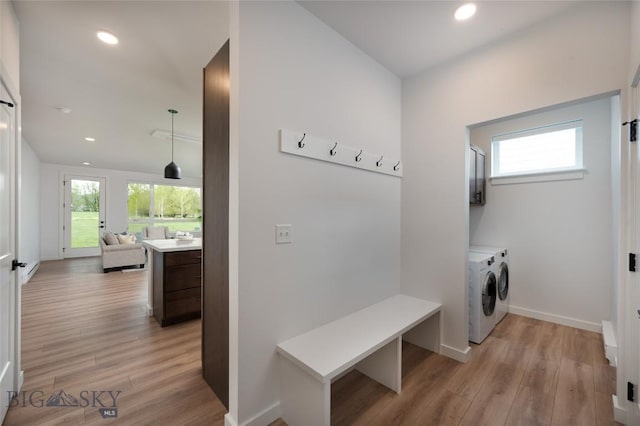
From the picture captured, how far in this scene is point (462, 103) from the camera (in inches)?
93.7

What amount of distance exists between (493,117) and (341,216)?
152cm

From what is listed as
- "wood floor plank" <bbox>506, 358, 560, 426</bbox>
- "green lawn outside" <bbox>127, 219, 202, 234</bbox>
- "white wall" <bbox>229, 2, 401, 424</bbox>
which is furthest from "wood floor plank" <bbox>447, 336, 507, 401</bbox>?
"green lawn outside" <bbox>127, 219, 202, 234</bbox>

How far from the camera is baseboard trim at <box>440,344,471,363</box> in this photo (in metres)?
2.35

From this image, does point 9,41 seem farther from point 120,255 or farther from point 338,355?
point 120,255

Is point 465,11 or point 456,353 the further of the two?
point 456,353

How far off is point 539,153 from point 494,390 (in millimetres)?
2938

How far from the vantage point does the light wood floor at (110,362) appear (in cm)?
170

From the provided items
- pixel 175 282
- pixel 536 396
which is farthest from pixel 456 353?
pixel 175 282

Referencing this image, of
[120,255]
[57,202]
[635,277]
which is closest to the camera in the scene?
[635,277]

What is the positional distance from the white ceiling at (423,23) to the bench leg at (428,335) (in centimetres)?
241

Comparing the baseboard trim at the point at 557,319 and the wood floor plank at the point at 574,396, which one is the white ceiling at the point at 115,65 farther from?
the baseboard trim at the point at 557,319

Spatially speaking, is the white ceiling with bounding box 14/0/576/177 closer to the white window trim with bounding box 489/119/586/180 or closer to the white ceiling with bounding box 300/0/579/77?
the white ceiling with bounding box 300/0/579/77

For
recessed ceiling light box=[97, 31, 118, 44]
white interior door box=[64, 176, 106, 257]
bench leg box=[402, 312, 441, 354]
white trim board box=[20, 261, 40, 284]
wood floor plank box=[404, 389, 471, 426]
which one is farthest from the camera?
white interior door box=[64, 176, 106, 257]

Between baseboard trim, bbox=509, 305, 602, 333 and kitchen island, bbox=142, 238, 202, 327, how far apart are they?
13.3 ft
